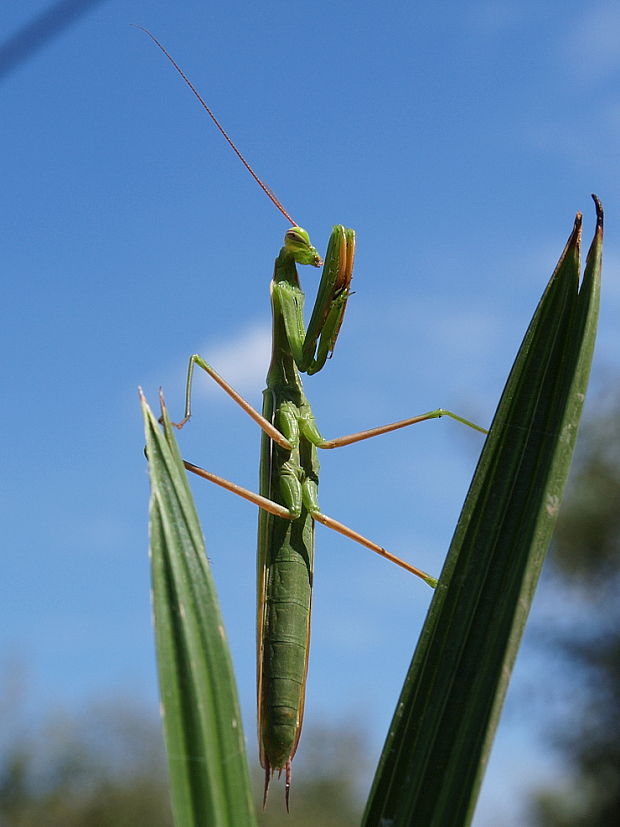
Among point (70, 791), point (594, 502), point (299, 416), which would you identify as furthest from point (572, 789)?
point (299, 416)

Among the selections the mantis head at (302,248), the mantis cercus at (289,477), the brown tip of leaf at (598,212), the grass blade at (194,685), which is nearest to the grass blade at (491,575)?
the brown tip of leaf at (598,212)

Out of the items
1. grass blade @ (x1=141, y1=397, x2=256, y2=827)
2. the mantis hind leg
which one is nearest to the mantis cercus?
the mantis hind leg

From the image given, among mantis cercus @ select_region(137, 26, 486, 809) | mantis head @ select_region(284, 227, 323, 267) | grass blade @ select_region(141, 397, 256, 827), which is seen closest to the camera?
grass blade @ select_region(141, 397, 256, 827)

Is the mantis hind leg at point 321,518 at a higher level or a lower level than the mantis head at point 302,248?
lower

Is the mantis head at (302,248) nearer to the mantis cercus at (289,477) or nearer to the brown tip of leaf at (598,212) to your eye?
the mantis cercus at (289,477)

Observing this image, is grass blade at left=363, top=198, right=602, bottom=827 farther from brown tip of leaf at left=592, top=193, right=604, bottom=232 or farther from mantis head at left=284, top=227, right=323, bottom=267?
mantis head at left=284, top=227, right=323, bottom=267

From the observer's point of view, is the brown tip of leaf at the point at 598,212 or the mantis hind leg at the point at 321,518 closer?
the brown tip of leaf at the point at 598,212
